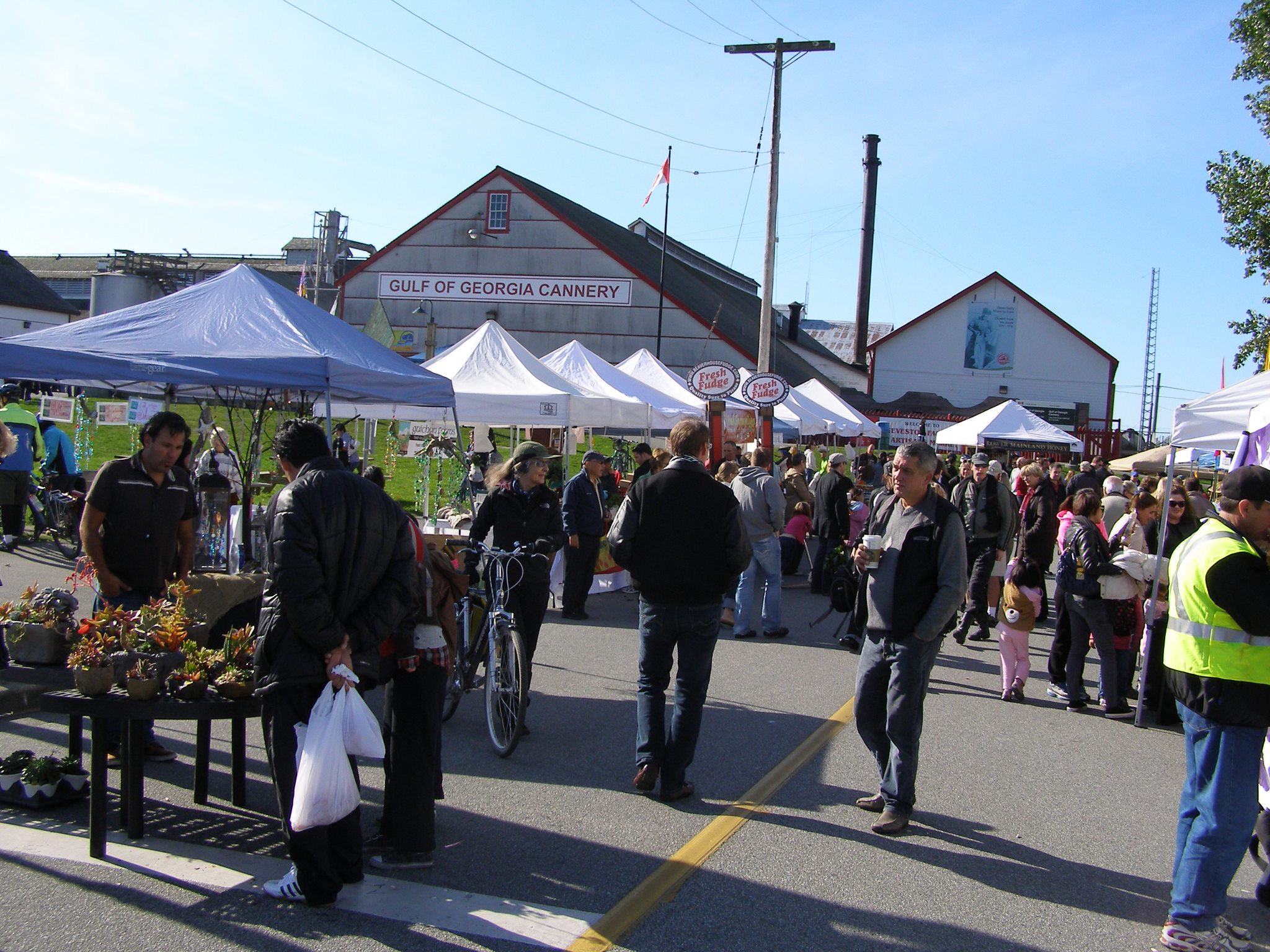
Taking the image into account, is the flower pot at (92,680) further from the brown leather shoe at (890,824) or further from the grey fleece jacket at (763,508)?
the grey fleece jacket at (763,508)

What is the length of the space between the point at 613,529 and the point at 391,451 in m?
16.5

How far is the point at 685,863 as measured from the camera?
459 centimetres

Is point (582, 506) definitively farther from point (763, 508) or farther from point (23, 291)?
point (23, 291)

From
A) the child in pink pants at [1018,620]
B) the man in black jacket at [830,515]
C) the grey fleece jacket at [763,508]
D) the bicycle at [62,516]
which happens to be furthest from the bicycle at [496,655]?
the bicycle at [62,516]

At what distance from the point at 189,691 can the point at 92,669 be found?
0.40 metres

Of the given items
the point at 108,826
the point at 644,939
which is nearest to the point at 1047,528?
the point at 644,939

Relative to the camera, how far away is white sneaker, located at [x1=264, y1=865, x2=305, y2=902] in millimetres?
3979

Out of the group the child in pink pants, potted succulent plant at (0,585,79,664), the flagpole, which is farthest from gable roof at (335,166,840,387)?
potted succulent plant at (0,585,79,664)

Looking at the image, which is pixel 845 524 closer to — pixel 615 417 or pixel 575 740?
pixel 615 417

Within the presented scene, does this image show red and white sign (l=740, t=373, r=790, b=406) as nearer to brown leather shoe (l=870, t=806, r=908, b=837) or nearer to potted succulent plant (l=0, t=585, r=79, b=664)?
brown leather shoe (l=870, t=806, r=908, b=837)

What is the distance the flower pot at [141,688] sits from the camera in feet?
14.2

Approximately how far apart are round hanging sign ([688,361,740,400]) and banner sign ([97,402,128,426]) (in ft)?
30.3

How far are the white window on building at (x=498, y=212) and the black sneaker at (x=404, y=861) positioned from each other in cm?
3894

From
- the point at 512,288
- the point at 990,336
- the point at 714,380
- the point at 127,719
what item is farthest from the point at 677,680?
the point at 990,336
